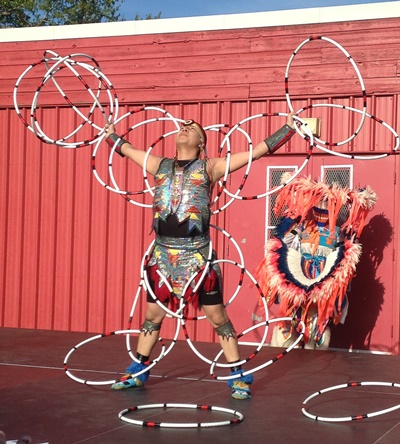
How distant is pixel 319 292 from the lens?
29.4ft

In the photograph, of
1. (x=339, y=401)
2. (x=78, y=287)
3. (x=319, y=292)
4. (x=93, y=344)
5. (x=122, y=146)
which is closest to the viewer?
(x=339, y=401)

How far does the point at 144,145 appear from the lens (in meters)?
10.7

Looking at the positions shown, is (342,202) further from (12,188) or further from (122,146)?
(12,188)

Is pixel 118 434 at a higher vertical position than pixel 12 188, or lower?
lower

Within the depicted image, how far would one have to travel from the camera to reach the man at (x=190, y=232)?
6.55 m

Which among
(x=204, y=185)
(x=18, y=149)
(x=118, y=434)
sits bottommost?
(x=118, y=434)

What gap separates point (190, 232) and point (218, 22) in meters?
4.58

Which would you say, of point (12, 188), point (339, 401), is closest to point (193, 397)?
point (339, 401)

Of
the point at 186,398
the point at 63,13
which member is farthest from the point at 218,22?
the point at 63,13

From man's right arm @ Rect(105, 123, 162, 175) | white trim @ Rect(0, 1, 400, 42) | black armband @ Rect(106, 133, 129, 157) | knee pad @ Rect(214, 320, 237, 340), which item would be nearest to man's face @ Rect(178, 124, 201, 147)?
man's right arm @ Rect(105, 123, 162, 175)

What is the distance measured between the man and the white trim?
145 inches

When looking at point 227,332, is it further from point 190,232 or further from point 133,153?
point 133,153

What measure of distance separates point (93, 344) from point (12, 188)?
2671mm

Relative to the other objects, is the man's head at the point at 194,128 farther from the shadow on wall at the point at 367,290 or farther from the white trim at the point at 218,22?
the white trim at the point at 218,22
